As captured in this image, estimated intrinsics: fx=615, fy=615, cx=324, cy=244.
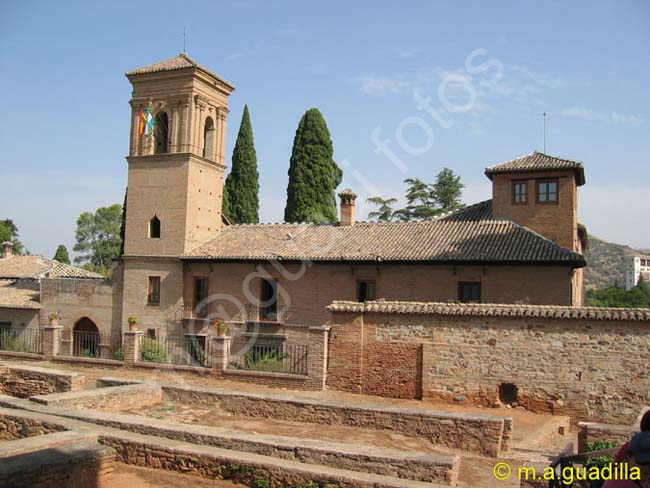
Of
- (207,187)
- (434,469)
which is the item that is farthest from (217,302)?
(434,469)

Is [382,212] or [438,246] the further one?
[382,212]

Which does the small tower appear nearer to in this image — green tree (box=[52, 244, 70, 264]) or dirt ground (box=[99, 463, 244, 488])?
dirt ground (box=[99, 463, 244, 488])

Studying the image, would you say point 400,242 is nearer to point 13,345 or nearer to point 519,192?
point 519,192

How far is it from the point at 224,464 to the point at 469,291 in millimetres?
12807

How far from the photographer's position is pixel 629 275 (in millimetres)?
98938

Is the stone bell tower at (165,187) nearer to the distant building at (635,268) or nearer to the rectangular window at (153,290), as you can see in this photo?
the rectangular window at (153,290)

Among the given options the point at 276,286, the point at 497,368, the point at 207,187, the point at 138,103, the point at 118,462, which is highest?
the point at 138,103

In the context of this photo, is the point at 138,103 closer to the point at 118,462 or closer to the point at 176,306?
the point at 176,306

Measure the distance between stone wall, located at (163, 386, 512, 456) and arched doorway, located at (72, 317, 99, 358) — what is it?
12.3 meters

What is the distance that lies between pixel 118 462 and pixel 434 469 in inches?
184

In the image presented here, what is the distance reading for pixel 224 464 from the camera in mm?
8344

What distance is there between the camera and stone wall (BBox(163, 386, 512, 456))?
10.2 metres

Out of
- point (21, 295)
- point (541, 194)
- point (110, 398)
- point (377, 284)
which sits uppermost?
point (541, 194)

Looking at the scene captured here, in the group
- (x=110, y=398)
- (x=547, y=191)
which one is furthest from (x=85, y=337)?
(x=547, y=191)
